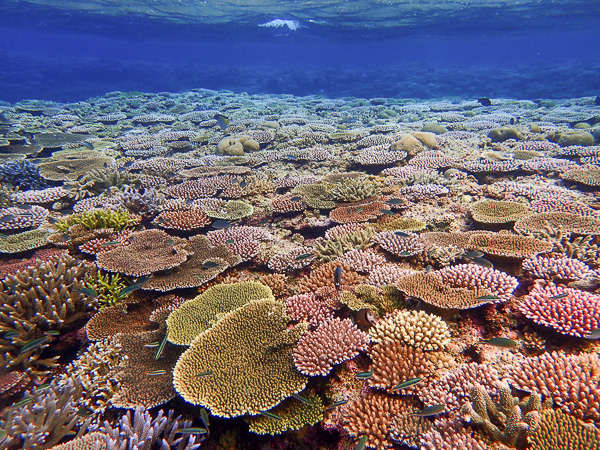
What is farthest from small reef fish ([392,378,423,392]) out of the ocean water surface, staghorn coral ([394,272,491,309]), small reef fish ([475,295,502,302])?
small reef fish ([475,295,502,302])

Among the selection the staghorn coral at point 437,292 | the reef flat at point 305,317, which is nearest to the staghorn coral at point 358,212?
the reef flat at point 305,317

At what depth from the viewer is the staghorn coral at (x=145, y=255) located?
476 centimetres

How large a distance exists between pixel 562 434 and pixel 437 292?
174cm

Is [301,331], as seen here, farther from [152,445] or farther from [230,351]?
[152,445]

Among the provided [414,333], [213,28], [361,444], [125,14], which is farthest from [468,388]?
[213,28]

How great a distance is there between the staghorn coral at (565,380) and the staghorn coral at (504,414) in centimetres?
17

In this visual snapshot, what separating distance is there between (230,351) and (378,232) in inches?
144

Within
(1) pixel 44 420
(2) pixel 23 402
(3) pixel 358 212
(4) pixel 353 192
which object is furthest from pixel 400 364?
(4) pixel 353 192

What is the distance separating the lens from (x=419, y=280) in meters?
3.93

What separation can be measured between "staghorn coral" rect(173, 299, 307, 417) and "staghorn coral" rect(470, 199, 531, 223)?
15.7ft

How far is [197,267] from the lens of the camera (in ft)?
16.7

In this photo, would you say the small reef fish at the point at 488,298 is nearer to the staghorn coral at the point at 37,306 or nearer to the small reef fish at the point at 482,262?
the small reef fish at the point at 482,262

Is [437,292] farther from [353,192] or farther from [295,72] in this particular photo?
[295,72]

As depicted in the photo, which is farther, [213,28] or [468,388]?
[213,28]
